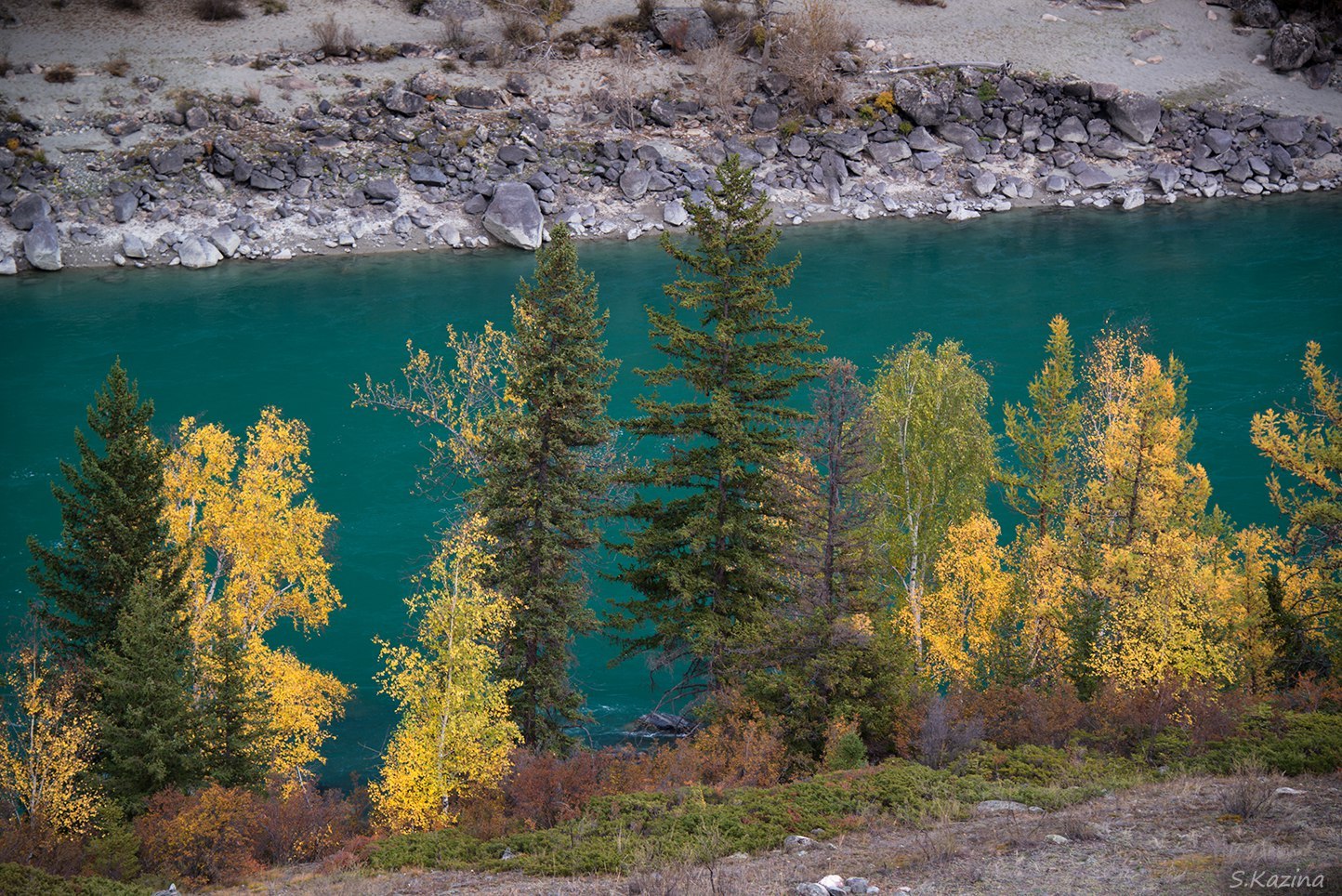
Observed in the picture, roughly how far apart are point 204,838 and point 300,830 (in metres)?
2.17

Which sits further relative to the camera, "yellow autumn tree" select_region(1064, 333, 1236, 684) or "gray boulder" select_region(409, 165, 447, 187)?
"gray boulder" select_region(409, 165, 447, 187)

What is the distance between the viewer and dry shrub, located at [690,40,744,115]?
90.6 metres

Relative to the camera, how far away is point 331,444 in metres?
56.4

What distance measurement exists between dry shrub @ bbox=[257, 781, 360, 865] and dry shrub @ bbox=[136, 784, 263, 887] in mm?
376

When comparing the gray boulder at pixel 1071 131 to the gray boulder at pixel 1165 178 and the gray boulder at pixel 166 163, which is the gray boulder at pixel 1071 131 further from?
the gray boulder at pixel 166 163

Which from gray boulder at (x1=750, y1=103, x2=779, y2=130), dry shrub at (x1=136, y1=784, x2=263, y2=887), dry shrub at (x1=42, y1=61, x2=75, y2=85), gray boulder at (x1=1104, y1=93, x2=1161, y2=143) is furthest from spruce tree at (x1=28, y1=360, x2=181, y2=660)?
gray boulder at (x1=1104, y1=93, x2=1161, y2=143)

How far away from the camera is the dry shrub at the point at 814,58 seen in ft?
297

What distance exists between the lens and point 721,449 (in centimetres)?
3158

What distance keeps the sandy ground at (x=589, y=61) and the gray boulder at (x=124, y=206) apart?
10.2 meters

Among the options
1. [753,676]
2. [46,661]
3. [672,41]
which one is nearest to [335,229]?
[672,41]

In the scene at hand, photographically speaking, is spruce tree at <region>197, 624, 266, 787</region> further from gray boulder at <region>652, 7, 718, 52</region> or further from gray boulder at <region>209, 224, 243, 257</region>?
gray boulder at <region>652, 7, 718, 52</region>

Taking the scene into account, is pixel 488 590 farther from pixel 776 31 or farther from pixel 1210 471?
pixel 776 31

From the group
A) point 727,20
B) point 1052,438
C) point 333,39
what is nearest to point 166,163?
point 333,39

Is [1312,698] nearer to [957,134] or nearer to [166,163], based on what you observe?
[957,134]
